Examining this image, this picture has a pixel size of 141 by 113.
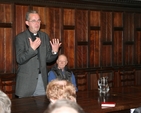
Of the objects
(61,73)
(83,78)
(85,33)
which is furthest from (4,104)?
(85,33)

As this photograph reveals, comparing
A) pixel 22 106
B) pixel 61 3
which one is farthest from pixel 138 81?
pixel 22 106

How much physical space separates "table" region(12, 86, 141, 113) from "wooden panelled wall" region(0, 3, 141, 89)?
2.14 m

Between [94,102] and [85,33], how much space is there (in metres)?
3.19

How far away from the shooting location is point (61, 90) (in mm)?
2078

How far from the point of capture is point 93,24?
6008mm

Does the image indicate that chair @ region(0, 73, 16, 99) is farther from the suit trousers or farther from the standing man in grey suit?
the suit trousers

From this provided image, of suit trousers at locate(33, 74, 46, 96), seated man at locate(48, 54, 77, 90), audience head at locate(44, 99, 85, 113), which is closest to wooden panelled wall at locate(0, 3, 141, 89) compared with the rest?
seated man at locate(48, 54, 77, 90)

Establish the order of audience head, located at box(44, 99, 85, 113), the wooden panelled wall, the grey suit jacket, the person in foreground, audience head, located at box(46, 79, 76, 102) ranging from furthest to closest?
1. the wooden panelled wall
2. the grey suit jacket
3. audience head, located at box(46, 79, 76, 102)
4. the person in foreground
5. audience head, located at box(44, 99, 85, 113)

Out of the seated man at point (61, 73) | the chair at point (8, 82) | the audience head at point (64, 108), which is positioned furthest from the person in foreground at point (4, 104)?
the seated man at point (61, 73)

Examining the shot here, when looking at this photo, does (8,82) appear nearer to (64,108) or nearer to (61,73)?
(61,73)

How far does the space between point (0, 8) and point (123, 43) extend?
304 centimetres

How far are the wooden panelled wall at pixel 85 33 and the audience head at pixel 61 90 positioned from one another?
9.58 ft

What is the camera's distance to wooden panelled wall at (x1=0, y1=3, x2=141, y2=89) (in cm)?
496

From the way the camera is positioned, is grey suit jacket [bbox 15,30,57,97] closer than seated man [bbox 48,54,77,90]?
Yes
